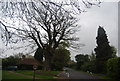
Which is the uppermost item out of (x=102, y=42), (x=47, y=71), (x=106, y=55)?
(x=102, y=42)

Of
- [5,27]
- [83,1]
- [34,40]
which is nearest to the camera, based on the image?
[83,1]

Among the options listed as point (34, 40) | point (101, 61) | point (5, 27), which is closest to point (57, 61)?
point (101, 61)

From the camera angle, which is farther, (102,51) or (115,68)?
(102,51)

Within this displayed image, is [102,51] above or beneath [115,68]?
above

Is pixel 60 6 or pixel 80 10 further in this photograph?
pixel 60 6

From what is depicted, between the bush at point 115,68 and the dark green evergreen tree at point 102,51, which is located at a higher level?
the dark green evergreen tree at point 102,51

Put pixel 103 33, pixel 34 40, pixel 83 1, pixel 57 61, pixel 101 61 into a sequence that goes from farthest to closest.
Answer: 1. pixel 57 61
2. pixel 103 33
3. pixel 101 61
4. pixel 34 40
5. pixel 83 1

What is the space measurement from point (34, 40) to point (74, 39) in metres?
7.49

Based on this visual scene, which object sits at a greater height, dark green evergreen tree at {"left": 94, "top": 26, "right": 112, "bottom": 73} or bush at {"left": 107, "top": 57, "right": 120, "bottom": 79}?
dark green evergreen tree at {"left": 94, "top": 26, "right": 112, "bottom": 73}

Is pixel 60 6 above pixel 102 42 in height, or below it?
below

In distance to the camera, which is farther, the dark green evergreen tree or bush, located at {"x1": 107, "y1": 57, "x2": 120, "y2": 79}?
the dark green evergreen tree

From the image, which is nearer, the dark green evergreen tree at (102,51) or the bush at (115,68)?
the bush at (115,68)

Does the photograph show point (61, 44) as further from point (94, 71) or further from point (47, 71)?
point (94, 71)

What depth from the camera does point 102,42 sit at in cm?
5456
